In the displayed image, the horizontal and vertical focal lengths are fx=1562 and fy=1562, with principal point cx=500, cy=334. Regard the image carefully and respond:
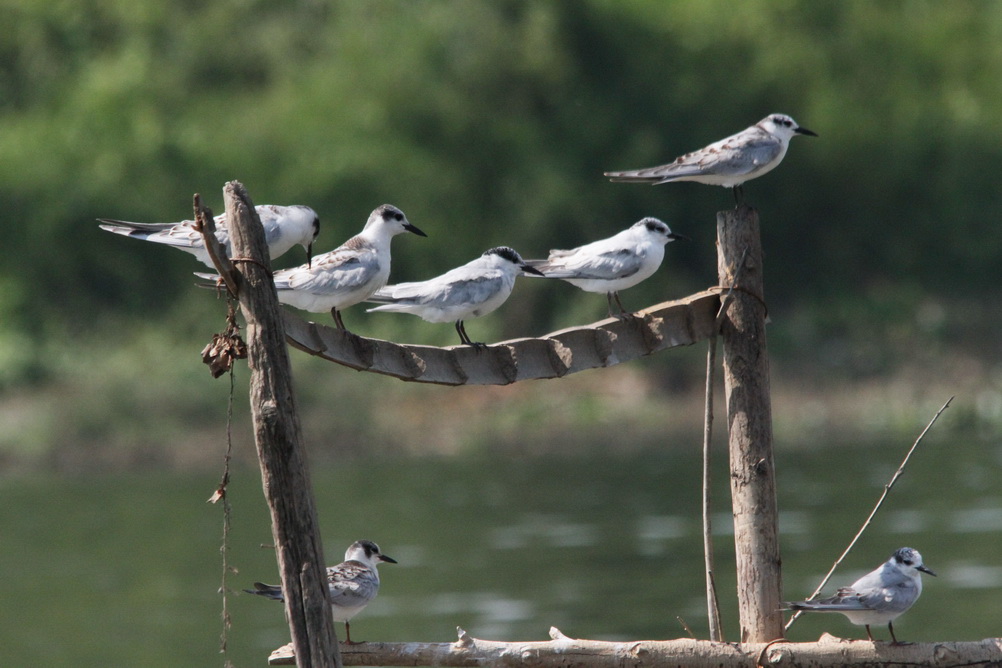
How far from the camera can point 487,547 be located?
20531 mm

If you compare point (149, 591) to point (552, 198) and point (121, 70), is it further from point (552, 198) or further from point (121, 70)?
point (121, 70)

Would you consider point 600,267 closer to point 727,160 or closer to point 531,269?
point 531,269

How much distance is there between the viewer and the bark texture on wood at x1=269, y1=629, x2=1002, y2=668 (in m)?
5.96

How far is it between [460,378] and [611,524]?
52.1 feet

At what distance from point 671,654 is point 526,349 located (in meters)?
1.35

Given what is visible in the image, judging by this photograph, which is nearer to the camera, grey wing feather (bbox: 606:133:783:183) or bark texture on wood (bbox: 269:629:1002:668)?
bark texture on wood (bbox: 269:629:1002:668)

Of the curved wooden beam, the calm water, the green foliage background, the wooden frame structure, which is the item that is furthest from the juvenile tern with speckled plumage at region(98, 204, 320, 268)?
the green foliage background

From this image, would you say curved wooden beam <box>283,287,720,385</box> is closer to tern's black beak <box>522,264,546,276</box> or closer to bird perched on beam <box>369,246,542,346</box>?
bird perched on beam <box>369,246,542,346</box>

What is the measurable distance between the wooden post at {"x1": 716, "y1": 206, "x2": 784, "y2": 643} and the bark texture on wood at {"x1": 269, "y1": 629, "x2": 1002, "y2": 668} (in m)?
0.32

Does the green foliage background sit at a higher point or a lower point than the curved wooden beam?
higher

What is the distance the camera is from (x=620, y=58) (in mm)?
35562

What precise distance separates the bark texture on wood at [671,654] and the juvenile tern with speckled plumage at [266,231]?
5.22 ft

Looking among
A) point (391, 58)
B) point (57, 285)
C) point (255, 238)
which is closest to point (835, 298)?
point (391, 58)

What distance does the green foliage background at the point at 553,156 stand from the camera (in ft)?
105
